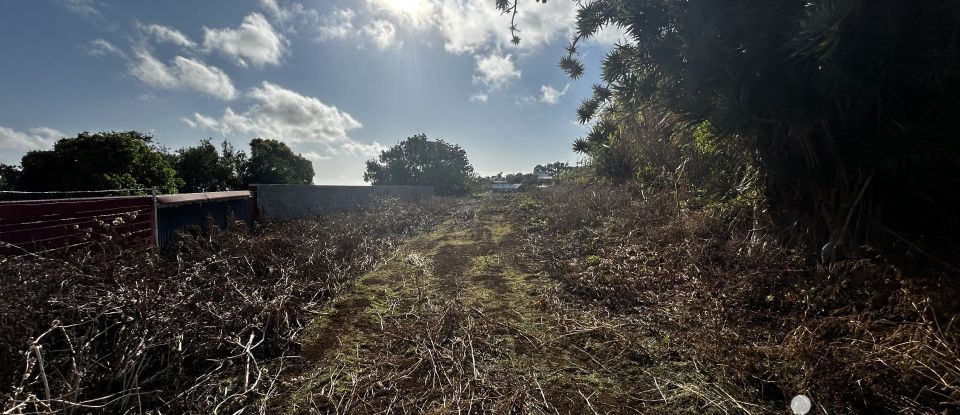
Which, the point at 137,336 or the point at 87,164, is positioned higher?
the point at 87,164

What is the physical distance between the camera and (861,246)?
3.63 metres

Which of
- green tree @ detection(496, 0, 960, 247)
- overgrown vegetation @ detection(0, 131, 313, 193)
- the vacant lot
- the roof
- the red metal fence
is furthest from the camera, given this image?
overgrown vegetation @ detection(0, 131, 313, 193)

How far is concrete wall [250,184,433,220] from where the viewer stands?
36.7ft

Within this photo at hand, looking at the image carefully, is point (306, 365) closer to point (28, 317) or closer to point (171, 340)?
point (171, 340)

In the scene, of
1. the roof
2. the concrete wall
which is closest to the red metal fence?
the roof

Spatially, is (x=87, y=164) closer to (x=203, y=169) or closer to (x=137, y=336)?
(x=203, y=169)

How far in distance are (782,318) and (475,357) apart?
9.12ft

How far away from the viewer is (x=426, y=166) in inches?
1406

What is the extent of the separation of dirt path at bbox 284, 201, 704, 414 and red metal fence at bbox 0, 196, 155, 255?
2666 millimetres

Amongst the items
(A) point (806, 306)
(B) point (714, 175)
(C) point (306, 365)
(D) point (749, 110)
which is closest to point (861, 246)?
(A) point (806, 306)

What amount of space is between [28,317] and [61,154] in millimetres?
21360

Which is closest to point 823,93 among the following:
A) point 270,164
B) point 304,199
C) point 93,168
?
point 304,199

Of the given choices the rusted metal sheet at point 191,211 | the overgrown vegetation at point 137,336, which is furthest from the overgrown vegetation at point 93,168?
the overgrown vegetation at point 137,336

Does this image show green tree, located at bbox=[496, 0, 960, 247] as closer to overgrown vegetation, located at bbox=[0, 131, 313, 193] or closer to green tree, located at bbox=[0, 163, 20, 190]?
overgrown vegetation, located at bbox=[0, 131, 313, 193]
